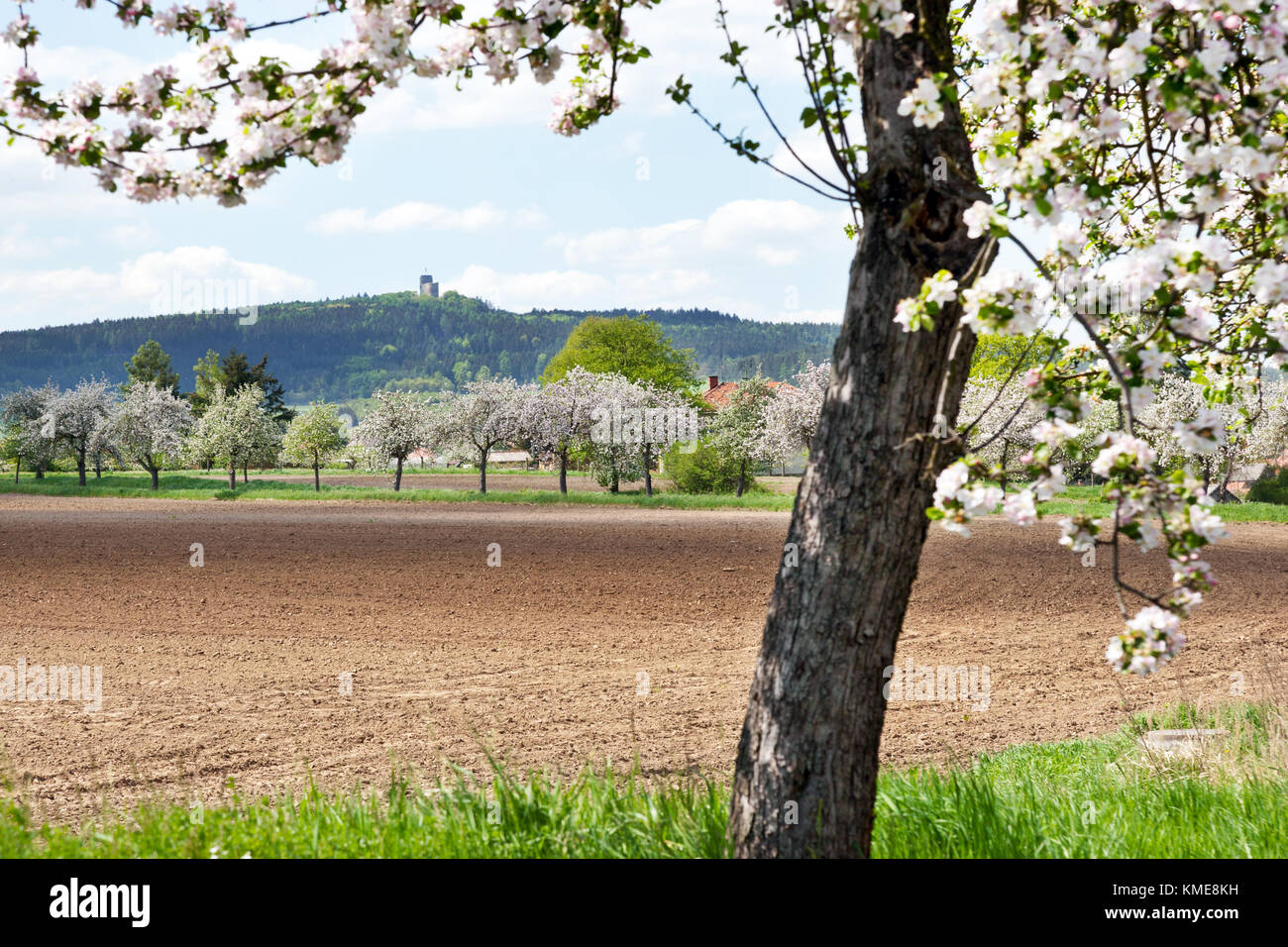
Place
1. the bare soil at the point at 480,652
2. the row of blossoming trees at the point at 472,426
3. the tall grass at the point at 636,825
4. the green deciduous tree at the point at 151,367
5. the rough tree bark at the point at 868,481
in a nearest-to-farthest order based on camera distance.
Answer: the rough tree bark at the point at 868,481
the tall grass at the point at 636,825
the bare soil at the point at 480,652
the row of blossoming trees at the point at 472,426
the green deciduous tree at the point at 151,367

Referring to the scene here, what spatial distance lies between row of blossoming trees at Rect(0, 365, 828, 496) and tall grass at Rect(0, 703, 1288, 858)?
114 feet

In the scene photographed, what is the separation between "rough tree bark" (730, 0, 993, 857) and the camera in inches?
127

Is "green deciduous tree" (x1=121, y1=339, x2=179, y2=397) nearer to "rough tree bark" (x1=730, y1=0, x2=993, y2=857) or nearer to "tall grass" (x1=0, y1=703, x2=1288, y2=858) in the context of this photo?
"tall grass" (x1=0, y1=703, x2=1288, y2=858)

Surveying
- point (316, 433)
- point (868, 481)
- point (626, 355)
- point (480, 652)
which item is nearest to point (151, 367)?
point (316, 433)

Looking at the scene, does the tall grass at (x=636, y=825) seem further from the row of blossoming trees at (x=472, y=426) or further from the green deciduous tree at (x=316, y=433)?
the green deciduous tree at (x=316, y=433)

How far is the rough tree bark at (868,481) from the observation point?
3.22 m

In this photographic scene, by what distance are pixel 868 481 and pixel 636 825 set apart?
1.72 m

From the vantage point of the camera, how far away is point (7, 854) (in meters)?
3.37

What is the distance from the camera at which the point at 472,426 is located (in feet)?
146

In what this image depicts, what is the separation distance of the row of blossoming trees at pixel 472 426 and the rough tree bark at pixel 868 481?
3600cm

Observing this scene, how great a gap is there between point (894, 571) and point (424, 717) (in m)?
5.78

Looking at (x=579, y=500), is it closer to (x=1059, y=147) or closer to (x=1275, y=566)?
(x=1275, y=566)

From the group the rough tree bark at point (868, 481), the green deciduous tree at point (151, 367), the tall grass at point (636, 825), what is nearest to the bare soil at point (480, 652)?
the tall grass at point (636, 825)

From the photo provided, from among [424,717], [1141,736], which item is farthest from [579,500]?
[1141,736]
